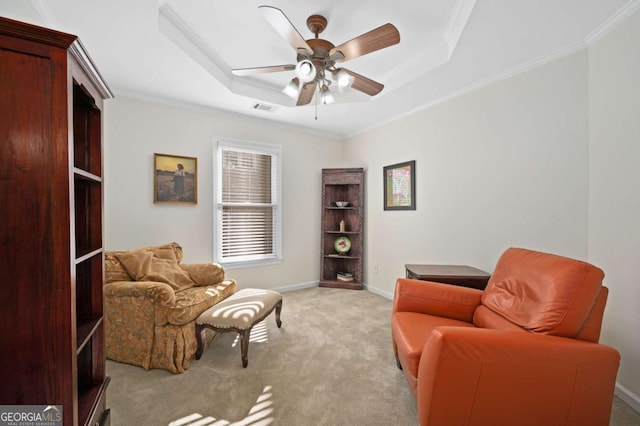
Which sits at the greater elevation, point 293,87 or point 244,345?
point 293,87

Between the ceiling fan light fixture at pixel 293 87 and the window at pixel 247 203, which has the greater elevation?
the ceiling fan light fixture at pixel 293 87

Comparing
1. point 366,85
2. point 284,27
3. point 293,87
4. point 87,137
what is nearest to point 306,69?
point 284,27

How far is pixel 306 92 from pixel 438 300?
2.01 metres

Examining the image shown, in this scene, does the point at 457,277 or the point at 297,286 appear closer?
the point at 457,277

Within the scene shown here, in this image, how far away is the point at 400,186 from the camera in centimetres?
363

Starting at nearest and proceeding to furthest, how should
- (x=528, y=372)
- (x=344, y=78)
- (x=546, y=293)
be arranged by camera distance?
(x=528, y=372) < (x=546, y=293) < (x=344, y=78)

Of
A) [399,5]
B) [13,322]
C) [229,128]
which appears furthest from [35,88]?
[229,128]

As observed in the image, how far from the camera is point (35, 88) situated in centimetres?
83

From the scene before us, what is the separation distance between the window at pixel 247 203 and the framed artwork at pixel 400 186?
1.63m

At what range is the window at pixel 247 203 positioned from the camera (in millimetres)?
3556

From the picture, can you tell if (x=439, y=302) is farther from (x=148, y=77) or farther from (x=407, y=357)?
(x=148, y=77)

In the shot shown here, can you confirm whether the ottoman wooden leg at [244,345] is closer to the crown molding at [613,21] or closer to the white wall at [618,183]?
the white wall at [618,183]

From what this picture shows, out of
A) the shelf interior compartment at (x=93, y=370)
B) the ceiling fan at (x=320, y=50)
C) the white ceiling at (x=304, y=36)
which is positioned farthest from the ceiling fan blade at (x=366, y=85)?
the shelf interior compartment at (x=93, y=370)

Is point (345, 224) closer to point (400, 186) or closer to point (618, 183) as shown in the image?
point (400, 186)
